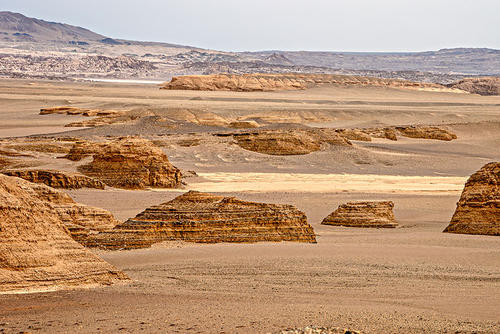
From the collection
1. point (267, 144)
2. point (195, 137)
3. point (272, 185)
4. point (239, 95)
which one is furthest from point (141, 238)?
point (239, 95)

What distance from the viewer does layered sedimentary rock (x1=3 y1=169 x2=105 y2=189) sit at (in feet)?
62.8

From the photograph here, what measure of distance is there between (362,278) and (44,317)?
371 centimetres

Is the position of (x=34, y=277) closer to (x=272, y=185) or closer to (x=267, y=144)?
(x=272, y=185)

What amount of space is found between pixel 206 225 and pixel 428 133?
118 ft

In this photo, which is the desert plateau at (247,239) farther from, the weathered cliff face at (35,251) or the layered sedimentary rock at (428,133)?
the layered sedimentary rock at (428,133)

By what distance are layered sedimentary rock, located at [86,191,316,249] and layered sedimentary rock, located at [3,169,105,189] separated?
26.7ft

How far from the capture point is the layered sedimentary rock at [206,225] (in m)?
11.0

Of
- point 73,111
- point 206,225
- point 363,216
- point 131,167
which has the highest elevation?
point 206,225

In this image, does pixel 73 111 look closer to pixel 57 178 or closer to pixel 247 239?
pixel 57 178

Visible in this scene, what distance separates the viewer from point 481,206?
553 inches

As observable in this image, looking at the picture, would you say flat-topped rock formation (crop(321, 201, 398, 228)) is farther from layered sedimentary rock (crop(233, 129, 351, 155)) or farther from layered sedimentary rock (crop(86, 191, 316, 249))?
layered sedimentary rock (crop(233, 129, 351, 155))

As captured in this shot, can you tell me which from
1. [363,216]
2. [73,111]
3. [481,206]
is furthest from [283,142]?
[73,111]

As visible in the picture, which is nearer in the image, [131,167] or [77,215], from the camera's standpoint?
[77,215]

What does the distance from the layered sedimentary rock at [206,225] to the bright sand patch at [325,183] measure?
11157 mm
